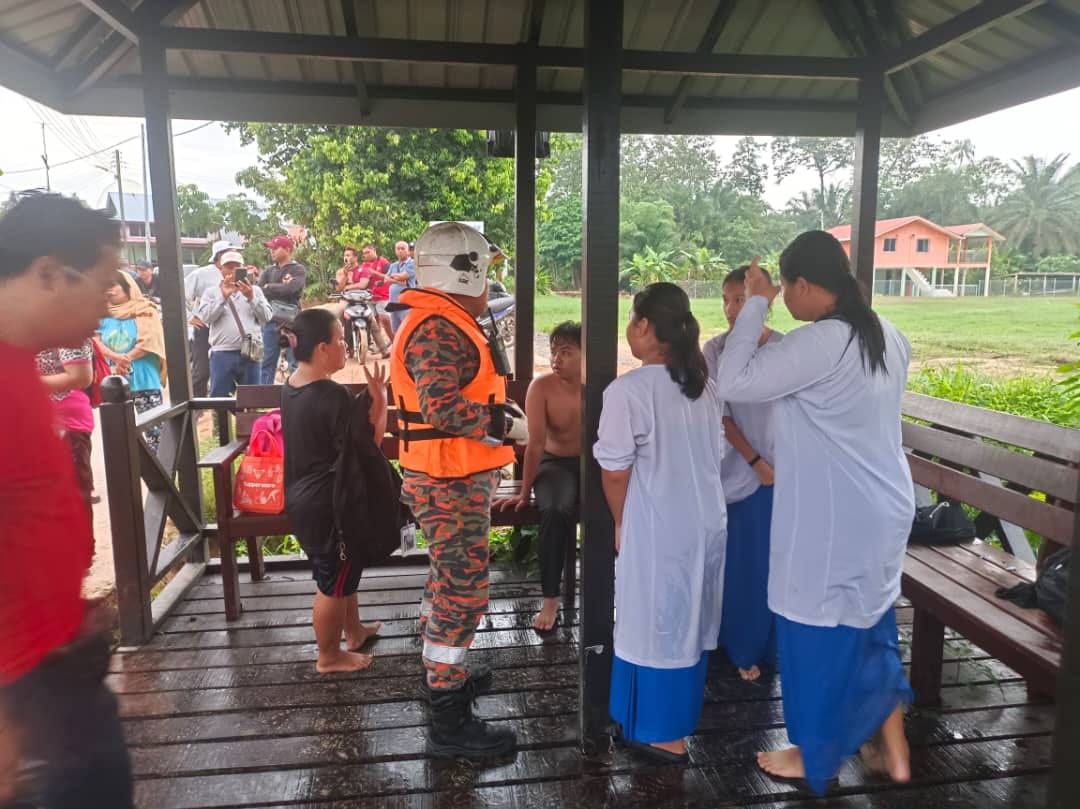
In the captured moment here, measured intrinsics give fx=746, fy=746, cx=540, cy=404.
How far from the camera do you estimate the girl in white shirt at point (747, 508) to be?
9.33 ft

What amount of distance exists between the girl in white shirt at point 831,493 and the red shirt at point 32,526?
1.65 metres

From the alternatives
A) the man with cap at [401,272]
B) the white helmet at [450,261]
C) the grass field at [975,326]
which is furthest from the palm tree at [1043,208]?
the white helmet at [450,261]

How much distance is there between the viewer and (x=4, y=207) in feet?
4.46

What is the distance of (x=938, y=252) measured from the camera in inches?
1374

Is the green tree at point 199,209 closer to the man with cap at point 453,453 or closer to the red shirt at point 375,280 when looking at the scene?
the red shirt at point 375,280

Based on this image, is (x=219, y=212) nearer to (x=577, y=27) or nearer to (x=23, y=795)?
(x=577, y=27)

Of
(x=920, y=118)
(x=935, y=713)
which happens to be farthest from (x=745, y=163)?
(x=935, y=713)

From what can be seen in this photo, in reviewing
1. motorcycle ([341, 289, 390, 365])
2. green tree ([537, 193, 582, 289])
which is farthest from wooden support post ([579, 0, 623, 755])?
green tree ([537, 193, 582, 289])

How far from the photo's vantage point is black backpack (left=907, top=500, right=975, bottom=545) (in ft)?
10.6

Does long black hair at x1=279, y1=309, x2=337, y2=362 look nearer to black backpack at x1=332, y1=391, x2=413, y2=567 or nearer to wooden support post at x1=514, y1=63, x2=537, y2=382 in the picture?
black backpack at x1=332, y1=391, x2=413, y2=567

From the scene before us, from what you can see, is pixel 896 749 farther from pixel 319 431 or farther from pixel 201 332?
pixel 201 332

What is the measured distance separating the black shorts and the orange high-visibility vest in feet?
2.16

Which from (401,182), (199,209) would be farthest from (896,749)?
(199,209)

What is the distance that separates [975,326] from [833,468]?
1109 inches
